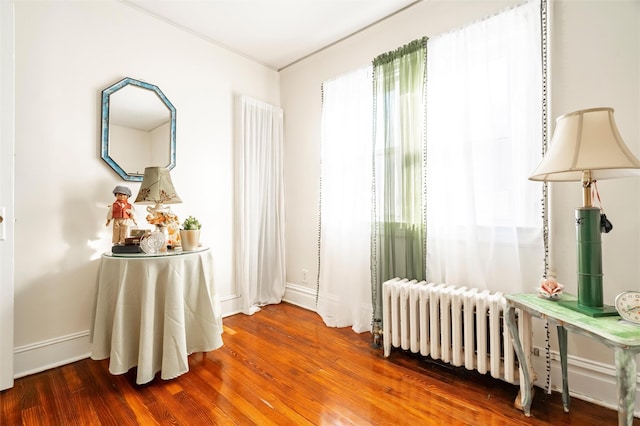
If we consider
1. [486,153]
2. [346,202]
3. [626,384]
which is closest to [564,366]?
[626,384]

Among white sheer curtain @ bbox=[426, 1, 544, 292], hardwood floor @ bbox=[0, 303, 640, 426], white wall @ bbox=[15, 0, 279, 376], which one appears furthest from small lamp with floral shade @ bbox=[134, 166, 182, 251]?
white sheer curtain @ bbox=[426, 1, 544, 292]

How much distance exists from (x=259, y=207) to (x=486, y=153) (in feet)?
7.25

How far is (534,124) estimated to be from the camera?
1.83 metres

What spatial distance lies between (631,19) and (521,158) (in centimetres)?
84

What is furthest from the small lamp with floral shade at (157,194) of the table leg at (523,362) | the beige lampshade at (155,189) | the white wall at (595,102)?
the white wall at (595,102)

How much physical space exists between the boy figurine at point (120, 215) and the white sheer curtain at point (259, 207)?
1100mm

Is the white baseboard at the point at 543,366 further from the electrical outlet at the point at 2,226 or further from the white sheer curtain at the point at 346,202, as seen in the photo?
the white sheer curtain at the point at 346,202

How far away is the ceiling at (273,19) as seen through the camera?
7.90ft

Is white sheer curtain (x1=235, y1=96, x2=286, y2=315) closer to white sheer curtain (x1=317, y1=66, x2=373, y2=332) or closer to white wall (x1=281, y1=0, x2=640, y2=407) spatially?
white sheer curtain (x1=317, y1=66, x2=373, y2=332)

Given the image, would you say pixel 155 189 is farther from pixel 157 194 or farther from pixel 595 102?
pixel 595 102

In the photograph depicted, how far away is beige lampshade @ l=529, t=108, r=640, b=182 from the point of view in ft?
4.04

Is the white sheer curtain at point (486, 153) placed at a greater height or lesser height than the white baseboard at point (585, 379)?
greater

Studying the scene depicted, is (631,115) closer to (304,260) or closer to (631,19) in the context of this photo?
(631,19)

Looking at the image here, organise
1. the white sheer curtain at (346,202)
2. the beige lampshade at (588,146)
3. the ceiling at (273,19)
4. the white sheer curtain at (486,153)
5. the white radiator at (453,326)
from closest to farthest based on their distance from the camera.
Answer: the beige lampshade at (588,146), the white radiator at (453,326), the white sheer curtain at (486,153), the ceiling at (273,19), the white sheer curtain at (346,202)
